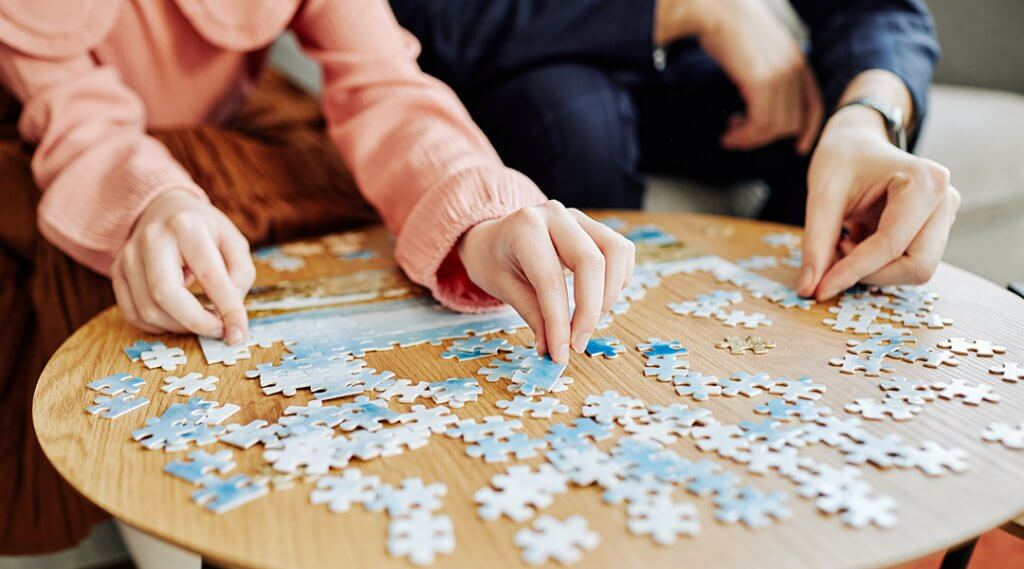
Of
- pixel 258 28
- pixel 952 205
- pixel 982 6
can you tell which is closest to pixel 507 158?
pixel 258 28

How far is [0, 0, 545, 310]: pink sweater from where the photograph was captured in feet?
2.71

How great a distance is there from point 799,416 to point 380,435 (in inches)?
12.3

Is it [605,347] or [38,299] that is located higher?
[605,347]

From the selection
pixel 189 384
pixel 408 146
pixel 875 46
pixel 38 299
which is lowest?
pixel 38 299

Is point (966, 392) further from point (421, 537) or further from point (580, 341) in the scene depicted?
point (421, 537)

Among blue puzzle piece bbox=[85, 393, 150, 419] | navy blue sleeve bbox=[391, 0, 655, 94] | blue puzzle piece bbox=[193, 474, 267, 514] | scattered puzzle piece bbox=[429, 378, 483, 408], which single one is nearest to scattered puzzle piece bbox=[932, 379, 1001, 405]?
scattered puzzle piece bbox=[429, 378, 483, 408]

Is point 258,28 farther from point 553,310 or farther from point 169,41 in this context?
point 553,310

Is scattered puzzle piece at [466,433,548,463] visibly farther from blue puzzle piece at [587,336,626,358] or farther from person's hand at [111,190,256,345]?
person's hand at [111,190,256,345]

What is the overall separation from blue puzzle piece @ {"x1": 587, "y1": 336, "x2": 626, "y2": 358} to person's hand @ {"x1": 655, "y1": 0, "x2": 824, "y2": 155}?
25.8 inches


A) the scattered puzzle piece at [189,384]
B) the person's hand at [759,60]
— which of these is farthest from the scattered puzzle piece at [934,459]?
the person's hand at [759,60]

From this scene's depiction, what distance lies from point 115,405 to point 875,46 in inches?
41.6

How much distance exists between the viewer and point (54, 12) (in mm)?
913

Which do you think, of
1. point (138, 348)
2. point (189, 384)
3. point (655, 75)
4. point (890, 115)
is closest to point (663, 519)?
point (189, 384)

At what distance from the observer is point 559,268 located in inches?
25.6
